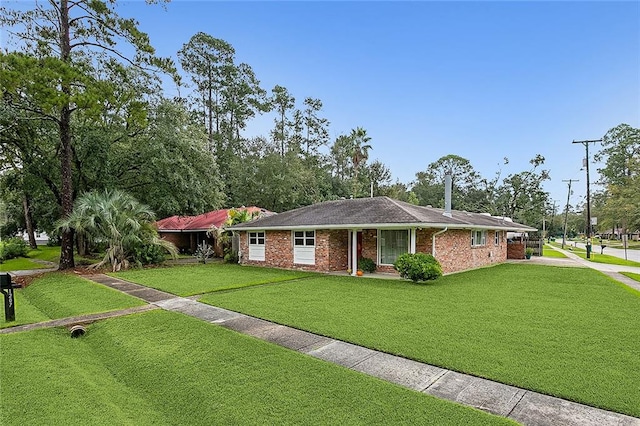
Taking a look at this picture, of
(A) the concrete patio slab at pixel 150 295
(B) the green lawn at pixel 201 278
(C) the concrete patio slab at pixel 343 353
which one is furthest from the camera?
(B) the green lawn at pixel 201 278

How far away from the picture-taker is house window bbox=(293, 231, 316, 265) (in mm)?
15234

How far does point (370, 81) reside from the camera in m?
22.1

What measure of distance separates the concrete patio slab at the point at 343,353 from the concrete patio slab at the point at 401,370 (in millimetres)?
116

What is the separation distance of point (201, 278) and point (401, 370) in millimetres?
10026

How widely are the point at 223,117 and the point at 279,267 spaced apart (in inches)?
909

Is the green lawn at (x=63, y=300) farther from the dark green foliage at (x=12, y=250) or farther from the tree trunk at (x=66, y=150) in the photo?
the dark green foliage at (x=12, y=250)

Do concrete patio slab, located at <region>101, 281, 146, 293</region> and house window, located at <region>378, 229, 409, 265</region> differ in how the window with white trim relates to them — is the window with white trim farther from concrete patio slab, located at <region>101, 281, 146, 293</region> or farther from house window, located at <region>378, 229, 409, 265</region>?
concrete patio slab, located at <region>101, 281, 146, 293</region>

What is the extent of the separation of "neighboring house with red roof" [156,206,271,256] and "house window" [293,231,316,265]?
6382 mm

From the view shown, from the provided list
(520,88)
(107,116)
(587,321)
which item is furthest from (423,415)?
(520,88)

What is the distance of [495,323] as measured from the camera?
6.71m

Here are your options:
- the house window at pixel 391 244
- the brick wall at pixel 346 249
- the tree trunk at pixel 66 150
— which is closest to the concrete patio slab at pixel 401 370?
the brick wall at pixel 346 249

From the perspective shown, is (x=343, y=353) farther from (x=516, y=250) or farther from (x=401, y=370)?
(x=516, y=250)

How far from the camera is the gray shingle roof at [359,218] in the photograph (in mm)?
12773

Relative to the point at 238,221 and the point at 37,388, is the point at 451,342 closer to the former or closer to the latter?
the point at 37,388
